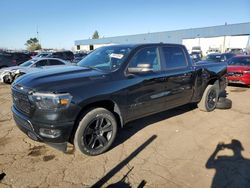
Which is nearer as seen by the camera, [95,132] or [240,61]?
[95,132]

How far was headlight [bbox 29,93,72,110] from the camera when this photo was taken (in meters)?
3.59

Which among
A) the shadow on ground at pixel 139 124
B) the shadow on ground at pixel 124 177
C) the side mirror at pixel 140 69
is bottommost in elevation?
the shadow on ground at pixel 124 177

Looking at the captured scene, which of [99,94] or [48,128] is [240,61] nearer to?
[99,94]

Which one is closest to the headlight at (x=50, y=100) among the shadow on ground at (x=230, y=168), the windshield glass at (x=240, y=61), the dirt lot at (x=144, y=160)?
the dirt lot at (x=144, y=160)

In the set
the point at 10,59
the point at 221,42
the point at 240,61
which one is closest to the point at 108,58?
the point at 240,61

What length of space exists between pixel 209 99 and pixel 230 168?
3.48m

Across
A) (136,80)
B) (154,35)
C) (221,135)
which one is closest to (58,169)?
(136,80)

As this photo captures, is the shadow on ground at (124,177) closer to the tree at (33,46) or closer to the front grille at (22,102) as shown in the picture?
the front grille at (22,102)

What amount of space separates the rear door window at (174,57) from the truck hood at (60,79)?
174cm

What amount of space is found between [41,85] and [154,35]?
6688 cm

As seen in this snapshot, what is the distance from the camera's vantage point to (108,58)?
16.1ft

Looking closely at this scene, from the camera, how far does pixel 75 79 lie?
12.9ft

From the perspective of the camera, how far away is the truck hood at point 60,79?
3676 millimetres

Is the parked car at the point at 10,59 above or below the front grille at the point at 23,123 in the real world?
above
